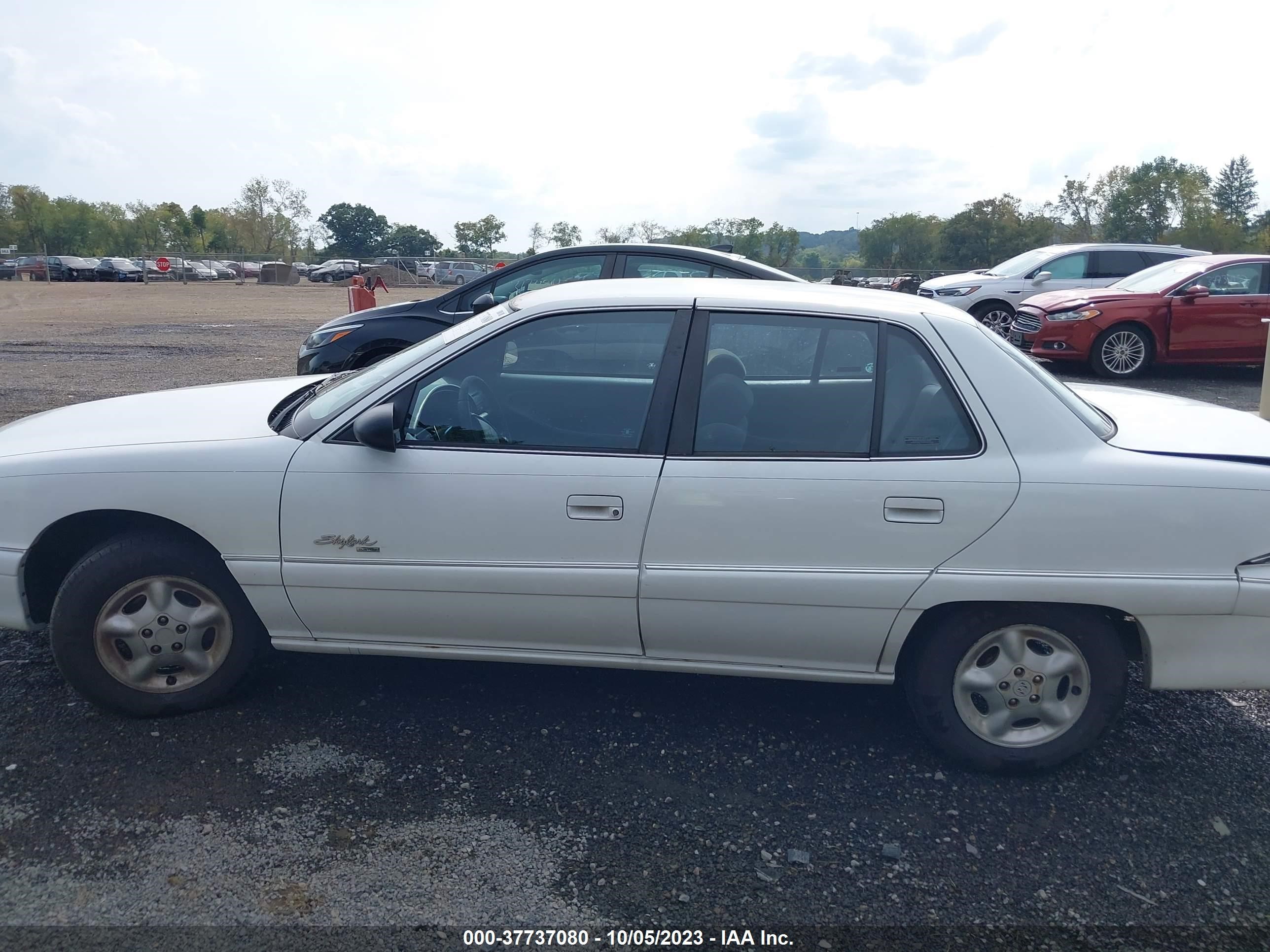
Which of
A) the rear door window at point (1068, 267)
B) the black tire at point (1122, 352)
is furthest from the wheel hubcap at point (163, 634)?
the rear door window at point (1068, 267)

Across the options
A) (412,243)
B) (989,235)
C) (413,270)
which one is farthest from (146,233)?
(989,235)

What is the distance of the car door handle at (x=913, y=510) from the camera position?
3160 millimetres

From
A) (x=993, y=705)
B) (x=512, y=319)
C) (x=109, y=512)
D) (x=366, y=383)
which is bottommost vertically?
(x=993, y=705)

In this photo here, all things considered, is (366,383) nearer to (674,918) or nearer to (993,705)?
(674,918)

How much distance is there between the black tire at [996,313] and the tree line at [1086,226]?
3230 cm

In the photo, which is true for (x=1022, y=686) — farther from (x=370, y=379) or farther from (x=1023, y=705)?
(x=370, y=379)

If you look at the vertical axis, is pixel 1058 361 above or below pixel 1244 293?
below

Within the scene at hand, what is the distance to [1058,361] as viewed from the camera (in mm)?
12828

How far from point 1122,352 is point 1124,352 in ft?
0.08

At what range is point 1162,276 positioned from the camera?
12594mm

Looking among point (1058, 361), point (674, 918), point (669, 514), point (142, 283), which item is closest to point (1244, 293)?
point (1058, 361)

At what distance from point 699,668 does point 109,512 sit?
223 centimetres

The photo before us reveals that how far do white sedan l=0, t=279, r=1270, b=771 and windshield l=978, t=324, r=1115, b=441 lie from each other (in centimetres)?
2

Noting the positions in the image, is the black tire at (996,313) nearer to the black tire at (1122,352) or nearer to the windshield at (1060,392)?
the black tire at (1122,352)
